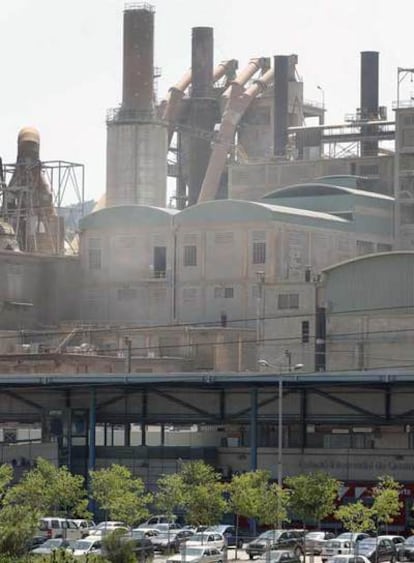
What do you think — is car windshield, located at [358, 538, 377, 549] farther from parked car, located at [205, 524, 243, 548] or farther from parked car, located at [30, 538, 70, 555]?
parked car, located at [30, 538, 70, 555]

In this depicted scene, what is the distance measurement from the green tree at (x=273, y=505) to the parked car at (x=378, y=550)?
158 inches

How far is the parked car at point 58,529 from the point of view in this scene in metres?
68.9

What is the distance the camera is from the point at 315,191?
126062mm

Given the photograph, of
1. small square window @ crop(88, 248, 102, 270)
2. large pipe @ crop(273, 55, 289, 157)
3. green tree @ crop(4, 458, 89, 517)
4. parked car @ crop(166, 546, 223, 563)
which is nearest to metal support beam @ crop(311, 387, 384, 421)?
green tree @ crop(4, 458, 89, 517)

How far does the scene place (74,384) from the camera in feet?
271

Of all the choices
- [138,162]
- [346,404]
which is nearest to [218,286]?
[138,162]

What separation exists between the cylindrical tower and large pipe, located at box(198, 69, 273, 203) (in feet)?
19.7

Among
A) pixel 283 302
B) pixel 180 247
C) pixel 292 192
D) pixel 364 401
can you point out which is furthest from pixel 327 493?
pixel 292 192

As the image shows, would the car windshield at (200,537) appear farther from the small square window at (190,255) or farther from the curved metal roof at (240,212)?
the small square window at (190,255)

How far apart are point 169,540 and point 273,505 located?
4.17 metres

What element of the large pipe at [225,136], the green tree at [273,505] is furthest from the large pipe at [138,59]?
the green tree at [273,505]

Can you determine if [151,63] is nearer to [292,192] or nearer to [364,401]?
[292,192]

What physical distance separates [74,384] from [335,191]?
4657cm

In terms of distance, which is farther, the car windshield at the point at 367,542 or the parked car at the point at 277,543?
the parked car at the point at 277,543
